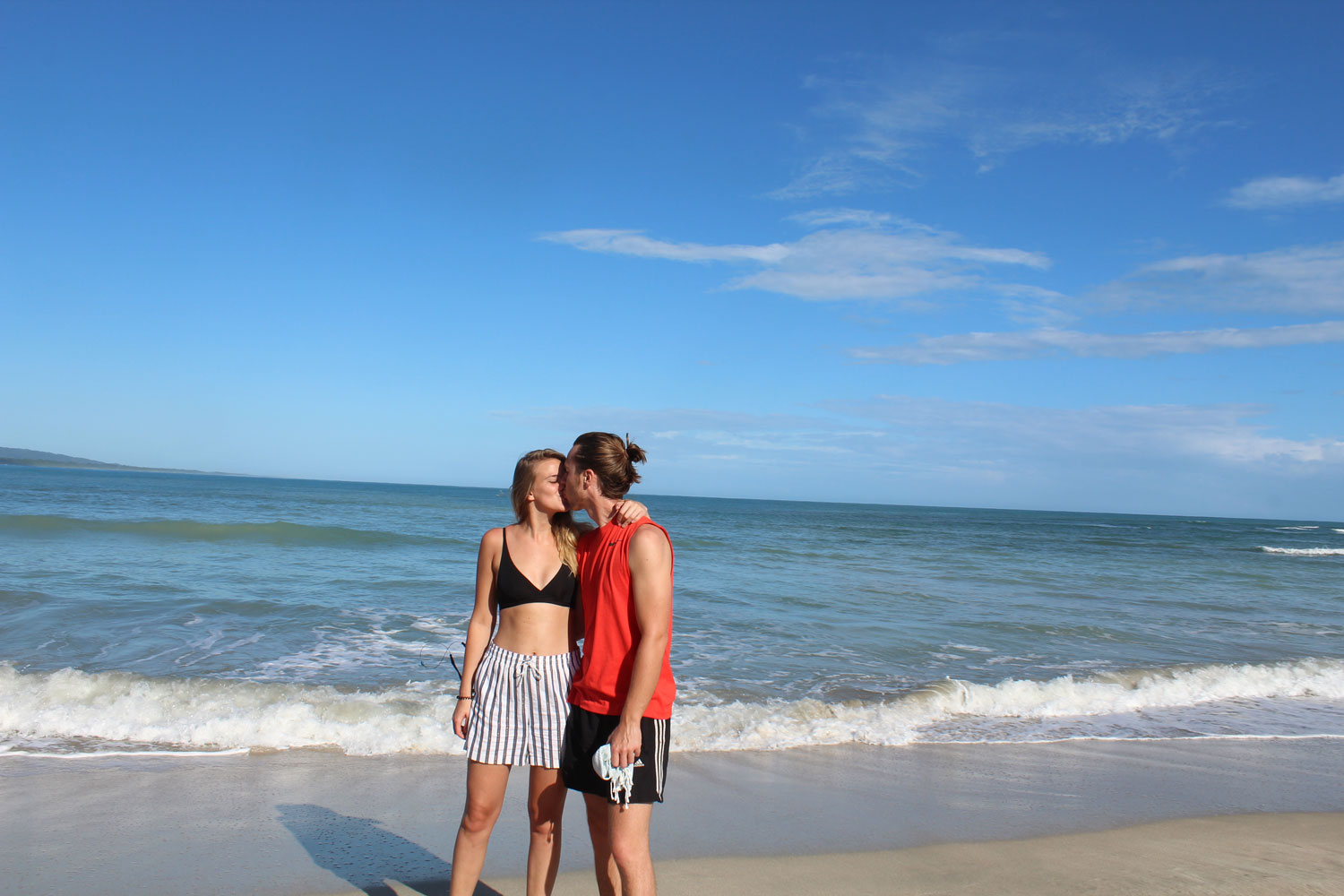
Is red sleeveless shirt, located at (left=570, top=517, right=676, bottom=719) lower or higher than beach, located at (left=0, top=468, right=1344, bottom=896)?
higher

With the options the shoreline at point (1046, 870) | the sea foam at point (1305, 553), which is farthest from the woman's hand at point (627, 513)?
the sea foam at point (1305, 553)

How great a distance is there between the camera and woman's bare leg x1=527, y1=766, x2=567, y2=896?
279cm

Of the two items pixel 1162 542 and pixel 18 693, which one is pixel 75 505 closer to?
pixel 18 693

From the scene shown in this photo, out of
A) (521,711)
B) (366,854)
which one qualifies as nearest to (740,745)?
(366,854)

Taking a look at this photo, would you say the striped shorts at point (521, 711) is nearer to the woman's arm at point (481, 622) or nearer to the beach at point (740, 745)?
the woman's arm at point (481, 622)

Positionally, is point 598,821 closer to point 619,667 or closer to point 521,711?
point 521,711

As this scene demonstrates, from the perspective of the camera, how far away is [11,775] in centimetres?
453

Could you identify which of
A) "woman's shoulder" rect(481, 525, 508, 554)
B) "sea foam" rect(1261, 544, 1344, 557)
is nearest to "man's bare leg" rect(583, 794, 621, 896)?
"woman's shoulder" rect(481, 525, 508, 554)

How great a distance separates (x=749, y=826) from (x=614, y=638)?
7.41 feet

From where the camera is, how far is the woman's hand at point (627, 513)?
2.50 meters

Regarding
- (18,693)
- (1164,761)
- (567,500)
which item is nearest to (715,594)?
(1164,761)

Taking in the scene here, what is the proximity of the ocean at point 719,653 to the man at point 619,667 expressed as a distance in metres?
3.17

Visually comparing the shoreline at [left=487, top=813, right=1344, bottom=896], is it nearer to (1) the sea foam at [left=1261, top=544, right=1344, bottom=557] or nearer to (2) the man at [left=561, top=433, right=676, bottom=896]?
(2) the man at [left=561, top=433, right=676, bottom=896]

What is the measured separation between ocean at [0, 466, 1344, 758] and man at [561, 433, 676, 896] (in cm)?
317
